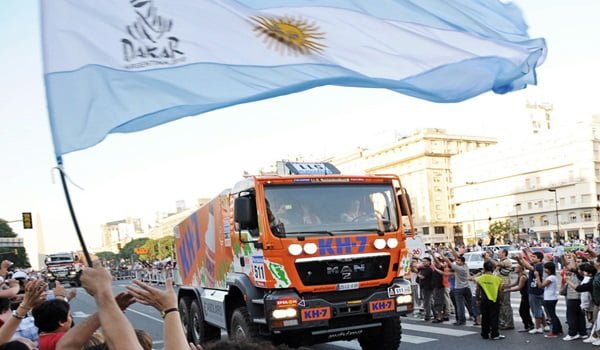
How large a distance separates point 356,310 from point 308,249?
1136 mm

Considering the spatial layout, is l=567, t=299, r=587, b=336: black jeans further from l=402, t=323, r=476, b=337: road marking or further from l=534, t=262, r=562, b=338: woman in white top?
l=402, t=323, r=476, b=337: road marking

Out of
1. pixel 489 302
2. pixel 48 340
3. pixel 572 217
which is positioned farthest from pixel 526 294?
pixel 572 217

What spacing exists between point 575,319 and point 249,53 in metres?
9.27

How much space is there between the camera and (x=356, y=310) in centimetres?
888

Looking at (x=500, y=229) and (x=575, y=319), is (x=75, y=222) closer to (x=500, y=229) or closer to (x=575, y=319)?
(x=575, y=319)

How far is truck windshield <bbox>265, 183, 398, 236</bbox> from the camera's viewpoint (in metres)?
8.95

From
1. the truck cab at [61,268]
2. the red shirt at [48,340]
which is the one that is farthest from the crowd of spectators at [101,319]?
the truck cab at [61,268]

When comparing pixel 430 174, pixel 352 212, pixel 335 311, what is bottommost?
pixel 335 311

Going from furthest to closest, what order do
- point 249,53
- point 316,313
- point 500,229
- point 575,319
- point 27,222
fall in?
point 500,229 → point 27,222 → point 575,319 → point 316,313 → point 249,53

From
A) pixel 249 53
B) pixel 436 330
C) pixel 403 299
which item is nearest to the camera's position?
pixel 249 53

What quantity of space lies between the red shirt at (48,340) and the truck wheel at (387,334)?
6034 millimetres

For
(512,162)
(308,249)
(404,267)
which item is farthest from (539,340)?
(512,162)

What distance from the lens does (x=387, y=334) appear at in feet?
31.5

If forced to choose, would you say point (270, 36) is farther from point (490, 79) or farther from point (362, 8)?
point (490, 79)
